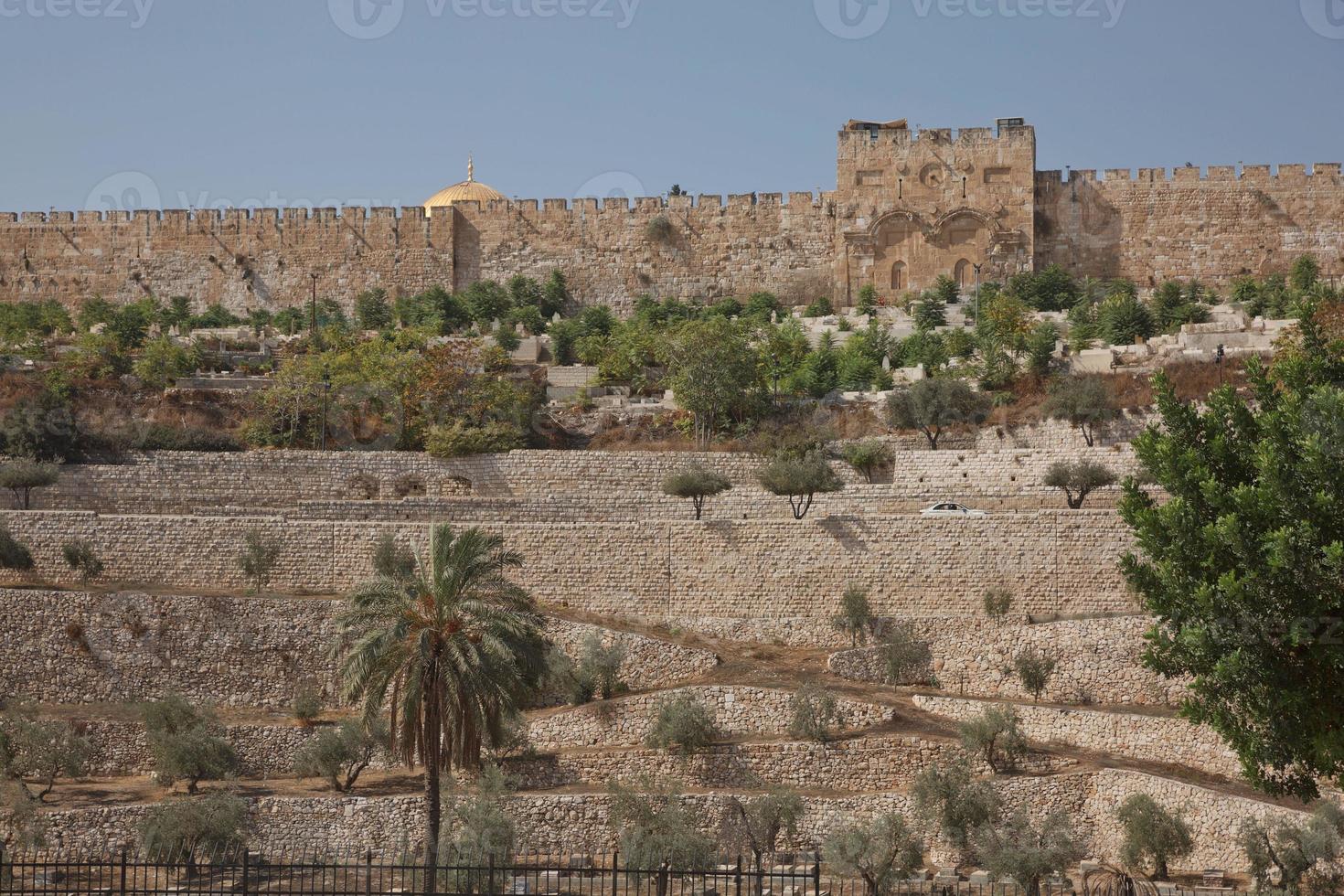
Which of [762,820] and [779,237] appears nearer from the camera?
[762,820]

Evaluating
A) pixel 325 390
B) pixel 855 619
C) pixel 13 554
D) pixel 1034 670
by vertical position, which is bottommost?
pixel 1034 670

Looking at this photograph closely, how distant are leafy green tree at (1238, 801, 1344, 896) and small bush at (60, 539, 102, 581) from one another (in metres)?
16.3

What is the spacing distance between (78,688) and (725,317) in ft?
63.2

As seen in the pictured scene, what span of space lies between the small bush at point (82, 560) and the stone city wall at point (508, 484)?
3.29m

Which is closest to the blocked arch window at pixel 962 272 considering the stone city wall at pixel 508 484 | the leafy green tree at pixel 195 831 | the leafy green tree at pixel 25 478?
the stone city wall at pixel 508 484

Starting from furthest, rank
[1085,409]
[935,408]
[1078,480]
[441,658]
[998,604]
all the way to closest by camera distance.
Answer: [935,408] → [1085,409] → [1078,480] → [998,604] → [441,658]

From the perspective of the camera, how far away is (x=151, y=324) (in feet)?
149

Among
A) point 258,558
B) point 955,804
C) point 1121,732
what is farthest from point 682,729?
point 258,558

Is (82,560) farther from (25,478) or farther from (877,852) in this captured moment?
(877,852)

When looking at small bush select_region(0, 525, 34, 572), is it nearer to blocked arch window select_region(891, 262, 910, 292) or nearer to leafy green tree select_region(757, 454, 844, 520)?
leafy green tree select_region(757, 454, 844, 520)

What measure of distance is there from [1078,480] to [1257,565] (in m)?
13.9

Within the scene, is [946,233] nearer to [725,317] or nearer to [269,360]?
[725,317]

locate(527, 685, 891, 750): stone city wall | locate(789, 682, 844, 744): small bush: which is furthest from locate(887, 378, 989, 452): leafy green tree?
locate(789, 682, 844, 744): small bush

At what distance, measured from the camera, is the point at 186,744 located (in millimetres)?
24062
